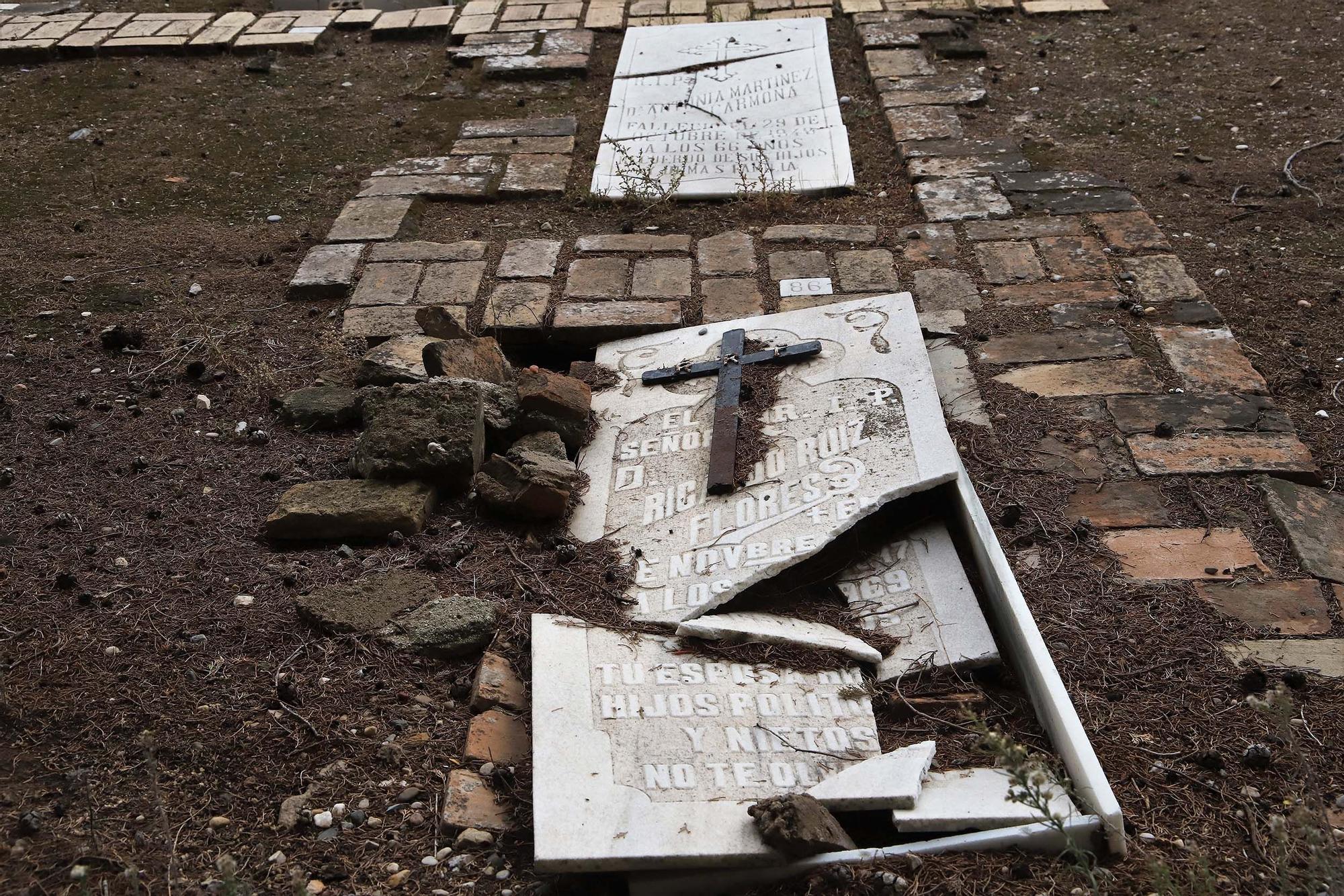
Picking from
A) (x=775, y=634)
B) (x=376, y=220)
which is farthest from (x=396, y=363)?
(x=775, y=634)

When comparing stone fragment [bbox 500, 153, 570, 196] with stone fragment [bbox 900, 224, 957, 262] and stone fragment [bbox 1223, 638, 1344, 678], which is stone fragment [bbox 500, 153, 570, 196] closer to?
stone fragment [bbox 900, 224, 957, 262]

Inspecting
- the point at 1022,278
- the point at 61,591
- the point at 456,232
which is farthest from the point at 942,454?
the point at 456,232

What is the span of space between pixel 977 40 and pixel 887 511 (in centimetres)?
476

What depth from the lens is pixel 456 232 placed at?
5176 mm

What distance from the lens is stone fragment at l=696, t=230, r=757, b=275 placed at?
4742mm

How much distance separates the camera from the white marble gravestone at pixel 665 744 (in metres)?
2.20

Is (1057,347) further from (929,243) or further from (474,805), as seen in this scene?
(474,805)

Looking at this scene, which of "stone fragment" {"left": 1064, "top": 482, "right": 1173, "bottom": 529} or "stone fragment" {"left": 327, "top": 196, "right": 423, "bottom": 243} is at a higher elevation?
"stone fragment" {"left": 327, "top": 196, "right": 423, "bottom": 243}

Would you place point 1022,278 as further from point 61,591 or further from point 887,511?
point 61,591

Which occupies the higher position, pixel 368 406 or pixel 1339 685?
pixel 368 406

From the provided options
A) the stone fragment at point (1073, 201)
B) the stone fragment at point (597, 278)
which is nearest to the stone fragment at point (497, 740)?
the stone fragment at point (597, 278)

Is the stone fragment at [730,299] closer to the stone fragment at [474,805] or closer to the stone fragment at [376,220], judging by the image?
the stone fragment at [376,220]

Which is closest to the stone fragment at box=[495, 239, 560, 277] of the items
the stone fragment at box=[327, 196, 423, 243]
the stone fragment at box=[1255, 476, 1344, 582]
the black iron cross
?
the stone fragment at box=[327, 196, 423, 243]

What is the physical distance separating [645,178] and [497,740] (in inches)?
133
